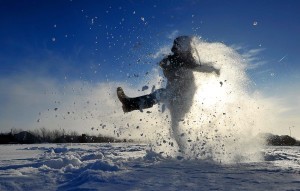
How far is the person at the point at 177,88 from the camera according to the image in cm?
1139

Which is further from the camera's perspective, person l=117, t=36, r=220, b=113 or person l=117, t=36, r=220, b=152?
person l=117, t=36, r=220, b=113

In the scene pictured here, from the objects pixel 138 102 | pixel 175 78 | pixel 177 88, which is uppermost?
pixel 175 78

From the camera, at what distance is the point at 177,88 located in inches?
459

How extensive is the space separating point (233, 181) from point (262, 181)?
45 centimetres

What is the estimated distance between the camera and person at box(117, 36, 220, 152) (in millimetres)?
11391

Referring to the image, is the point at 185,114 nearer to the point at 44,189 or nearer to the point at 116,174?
the point at 116,174

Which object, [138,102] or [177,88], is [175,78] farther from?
[138,102]

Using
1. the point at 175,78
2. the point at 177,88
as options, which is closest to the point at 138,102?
the point at 177,88

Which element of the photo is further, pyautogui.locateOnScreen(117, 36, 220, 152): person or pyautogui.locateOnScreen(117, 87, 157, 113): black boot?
pyautogui.locateOnScreen(117, 87, 157, 113): black boot

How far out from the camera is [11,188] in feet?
15.2

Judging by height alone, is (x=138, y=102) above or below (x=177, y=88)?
below

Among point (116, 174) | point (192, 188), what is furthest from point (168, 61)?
point (192, 188)

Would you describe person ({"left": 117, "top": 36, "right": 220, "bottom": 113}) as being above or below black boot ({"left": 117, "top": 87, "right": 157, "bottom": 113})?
above

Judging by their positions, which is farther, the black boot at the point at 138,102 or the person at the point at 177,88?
the black boot at the point at 138,102
